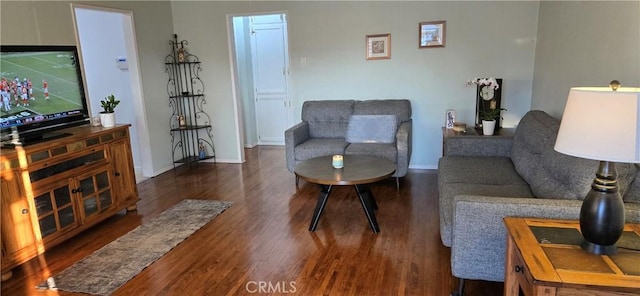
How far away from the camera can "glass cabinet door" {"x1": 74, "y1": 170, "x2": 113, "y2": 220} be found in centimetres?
308

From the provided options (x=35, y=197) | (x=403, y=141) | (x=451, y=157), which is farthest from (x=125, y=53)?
(x=451, y=157)

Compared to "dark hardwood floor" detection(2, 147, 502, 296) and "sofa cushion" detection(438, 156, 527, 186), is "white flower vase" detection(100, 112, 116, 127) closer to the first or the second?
"dark hardwood floor" detection(2, 147, 502, 296)

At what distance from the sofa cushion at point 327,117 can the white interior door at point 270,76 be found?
168cm

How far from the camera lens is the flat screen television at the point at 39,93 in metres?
2.77

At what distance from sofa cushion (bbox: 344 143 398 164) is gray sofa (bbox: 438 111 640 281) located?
678 millimetres

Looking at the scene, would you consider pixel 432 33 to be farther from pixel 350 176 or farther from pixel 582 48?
pixel 350 176

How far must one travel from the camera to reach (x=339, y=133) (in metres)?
4.61

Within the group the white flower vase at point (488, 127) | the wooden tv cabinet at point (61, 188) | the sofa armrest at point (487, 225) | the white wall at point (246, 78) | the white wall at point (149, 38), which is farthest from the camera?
the white wall at point (246, 78)

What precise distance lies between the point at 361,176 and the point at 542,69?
2357mm

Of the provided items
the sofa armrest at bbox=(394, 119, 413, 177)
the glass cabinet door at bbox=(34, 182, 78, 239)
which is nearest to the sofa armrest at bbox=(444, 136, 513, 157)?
the sofa armrest at bbox=(394, 119, 413, 177)

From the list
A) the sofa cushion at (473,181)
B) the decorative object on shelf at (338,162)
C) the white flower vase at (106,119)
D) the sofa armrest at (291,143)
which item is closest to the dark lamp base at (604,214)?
the sofa cushion at (473,181)

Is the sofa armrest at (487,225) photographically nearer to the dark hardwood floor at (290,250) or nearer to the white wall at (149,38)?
the dark hardwood floor at (290,250)

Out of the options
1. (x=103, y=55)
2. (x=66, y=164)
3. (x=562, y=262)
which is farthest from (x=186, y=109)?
(x=562, y=262)

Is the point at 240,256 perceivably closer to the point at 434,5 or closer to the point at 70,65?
the point at 70,65
